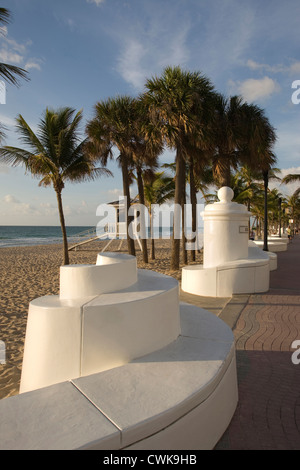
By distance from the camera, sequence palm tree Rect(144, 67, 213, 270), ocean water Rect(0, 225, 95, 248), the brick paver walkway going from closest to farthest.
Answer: the brick paver walkway, palm tree Rect(144, 67, 213, 270), ocean water Rect(0, 225, 95, 248)

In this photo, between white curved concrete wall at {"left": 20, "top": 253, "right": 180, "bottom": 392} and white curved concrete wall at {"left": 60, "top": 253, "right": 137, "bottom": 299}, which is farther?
white curved concrete wall at {"left": 60, "top": 253, "right": 137, "bottom": 299}

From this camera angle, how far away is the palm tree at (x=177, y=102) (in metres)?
11.9

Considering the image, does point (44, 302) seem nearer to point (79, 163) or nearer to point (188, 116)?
point (188, 116)

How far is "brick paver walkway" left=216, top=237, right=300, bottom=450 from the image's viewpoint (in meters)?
2.50

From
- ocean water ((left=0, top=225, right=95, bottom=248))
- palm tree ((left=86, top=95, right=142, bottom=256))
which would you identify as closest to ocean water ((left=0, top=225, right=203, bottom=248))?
ocean water ((left=0, top=225, right=95, bottom=248))

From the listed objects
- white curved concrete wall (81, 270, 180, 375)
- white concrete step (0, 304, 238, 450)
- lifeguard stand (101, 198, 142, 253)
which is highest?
lifeguard stand (101, 198, 142, 253)

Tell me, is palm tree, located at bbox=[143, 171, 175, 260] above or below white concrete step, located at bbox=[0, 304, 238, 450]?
above

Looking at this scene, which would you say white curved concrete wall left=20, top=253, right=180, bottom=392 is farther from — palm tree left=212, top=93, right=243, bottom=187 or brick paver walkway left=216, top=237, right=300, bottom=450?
palm tree left=212, top=93, right=243, bottom=187

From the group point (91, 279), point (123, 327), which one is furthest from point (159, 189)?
point (123, 327)

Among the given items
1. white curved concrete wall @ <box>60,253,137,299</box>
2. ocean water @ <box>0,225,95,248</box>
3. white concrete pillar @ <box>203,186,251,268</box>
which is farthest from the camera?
ocean water @ <box>0,225,95,248</box>

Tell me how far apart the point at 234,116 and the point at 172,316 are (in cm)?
1409

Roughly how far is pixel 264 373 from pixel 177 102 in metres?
10.9

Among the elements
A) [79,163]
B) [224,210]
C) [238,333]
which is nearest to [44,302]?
[238,333]
